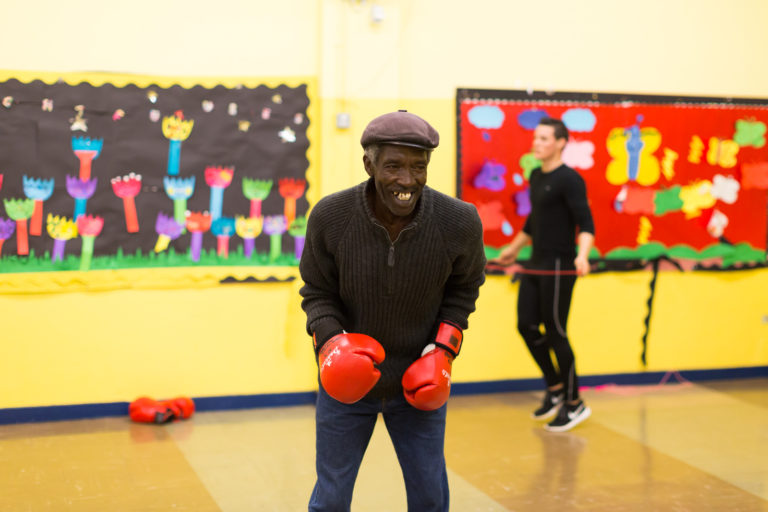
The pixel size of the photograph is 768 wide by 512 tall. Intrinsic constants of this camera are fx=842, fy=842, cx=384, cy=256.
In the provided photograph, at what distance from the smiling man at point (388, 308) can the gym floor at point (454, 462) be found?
1155mm

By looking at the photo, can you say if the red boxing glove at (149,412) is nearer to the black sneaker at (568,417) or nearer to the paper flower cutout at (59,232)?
the paper flower cutout at (59,232)

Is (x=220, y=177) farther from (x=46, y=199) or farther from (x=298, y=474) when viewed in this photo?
(x=298, y=474)

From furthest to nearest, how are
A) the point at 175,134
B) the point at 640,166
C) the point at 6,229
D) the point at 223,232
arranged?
the point at 640,166 < the point at 223,232 < the point at 175,134 < the point at 6,229

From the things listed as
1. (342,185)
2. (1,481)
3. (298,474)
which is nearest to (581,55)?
(342,185)

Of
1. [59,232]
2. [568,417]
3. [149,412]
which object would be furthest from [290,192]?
[568,417]

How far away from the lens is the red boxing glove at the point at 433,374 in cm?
216

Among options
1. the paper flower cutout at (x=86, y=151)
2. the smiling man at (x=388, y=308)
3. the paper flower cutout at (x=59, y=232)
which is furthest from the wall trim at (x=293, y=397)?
the smiling man at (x=388, y=308)

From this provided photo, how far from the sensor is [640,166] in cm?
525

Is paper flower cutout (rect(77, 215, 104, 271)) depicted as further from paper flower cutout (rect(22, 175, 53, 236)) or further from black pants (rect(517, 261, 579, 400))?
black pants (rect(517, 261, 579, 400))

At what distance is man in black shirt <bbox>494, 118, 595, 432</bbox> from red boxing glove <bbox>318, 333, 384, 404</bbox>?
7.68ft

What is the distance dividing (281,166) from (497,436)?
188 cm

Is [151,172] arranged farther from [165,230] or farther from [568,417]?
[568,417]

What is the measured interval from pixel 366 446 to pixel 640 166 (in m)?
3.58

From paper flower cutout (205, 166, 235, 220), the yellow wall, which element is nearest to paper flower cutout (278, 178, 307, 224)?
the yellow wall
